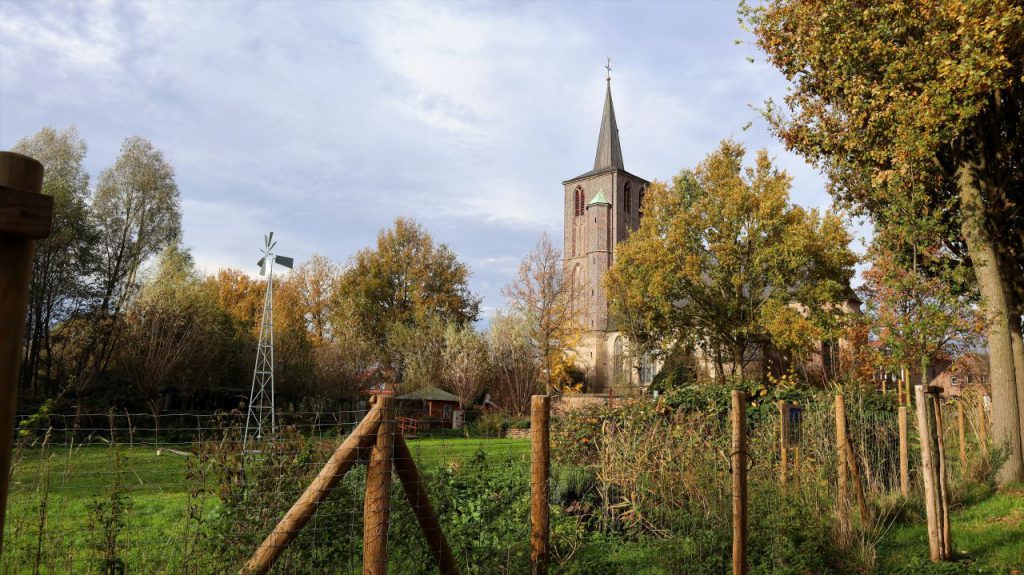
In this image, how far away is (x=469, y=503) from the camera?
5.61 m

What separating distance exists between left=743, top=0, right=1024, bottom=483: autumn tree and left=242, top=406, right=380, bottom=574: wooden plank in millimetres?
10307

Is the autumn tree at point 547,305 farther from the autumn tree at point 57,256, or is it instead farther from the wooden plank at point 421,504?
the wooden plank at point 421,504

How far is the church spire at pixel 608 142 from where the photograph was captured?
204 feet

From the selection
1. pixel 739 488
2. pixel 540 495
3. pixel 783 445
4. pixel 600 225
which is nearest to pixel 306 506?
pixel 540 495

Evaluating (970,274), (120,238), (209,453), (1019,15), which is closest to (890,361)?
(970,274)

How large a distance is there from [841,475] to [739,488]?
176 centimetres

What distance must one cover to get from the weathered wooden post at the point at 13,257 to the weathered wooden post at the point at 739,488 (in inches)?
187

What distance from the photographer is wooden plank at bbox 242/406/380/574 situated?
3.65m

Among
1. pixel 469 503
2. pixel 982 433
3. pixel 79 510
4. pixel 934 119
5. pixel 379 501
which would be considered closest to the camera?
pixel 379 501

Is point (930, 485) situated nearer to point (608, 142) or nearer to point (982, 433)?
point (982, 433)

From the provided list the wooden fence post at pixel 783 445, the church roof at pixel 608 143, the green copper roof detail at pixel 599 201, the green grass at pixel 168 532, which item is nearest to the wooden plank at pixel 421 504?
the green grass at pixel 168 532

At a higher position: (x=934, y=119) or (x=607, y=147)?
(x=607, y=147)

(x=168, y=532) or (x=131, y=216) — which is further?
(x=131, y=216)

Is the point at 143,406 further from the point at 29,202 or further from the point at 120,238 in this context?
the point at 29,202
